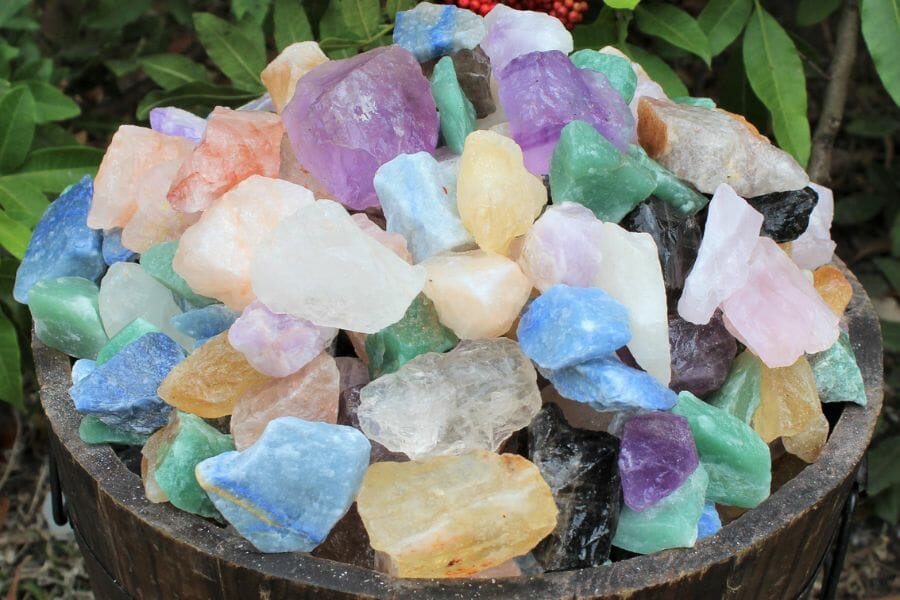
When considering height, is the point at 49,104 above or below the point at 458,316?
below

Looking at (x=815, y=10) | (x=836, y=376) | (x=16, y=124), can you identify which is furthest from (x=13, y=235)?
(x=815, y=10)

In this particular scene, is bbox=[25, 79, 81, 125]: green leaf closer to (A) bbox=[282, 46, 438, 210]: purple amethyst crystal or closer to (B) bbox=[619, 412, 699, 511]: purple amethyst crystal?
(A) bbox=[282, 46, 438, 210]: purple amethyst crystal

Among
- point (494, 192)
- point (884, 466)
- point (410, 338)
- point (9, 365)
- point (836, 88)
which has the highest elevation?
point (494, 192)

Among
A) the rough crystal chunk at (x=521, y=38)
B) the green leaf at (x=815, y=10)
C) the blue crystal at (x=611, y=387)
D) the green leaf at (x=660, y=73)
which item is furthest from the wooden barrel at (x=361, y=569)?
the green leaf at (x=815, y=10)

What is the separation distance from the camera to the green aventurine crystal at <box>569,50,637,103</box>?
3.67 ft

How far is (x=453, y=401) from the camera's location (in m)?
0.86

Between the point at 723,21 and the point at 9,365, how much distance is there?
3.62ft

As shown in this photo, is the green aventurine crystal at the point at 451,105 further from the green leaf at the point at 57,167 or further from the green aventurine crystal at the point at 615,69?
the green leaf at the point at 57,167

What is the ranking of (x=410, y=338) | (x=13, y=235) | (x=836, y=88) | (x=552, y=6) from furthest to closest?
1. (x=836, y=88)
2. (x=552, y=6)
3. (x=13, y=235)
4. (x=410, y=338)

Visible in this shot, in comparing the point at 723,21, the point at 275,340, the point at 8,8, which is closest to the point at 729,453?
the point at 275,340

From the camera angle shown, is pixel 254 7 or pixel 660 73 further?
pixel 254 7

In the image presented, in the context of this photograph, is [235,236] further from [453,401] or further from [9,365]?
[9,365]

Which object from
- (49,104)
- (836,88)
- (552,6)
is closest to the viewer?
(552,6)

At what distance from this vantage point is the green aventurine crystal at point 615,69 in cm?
112
